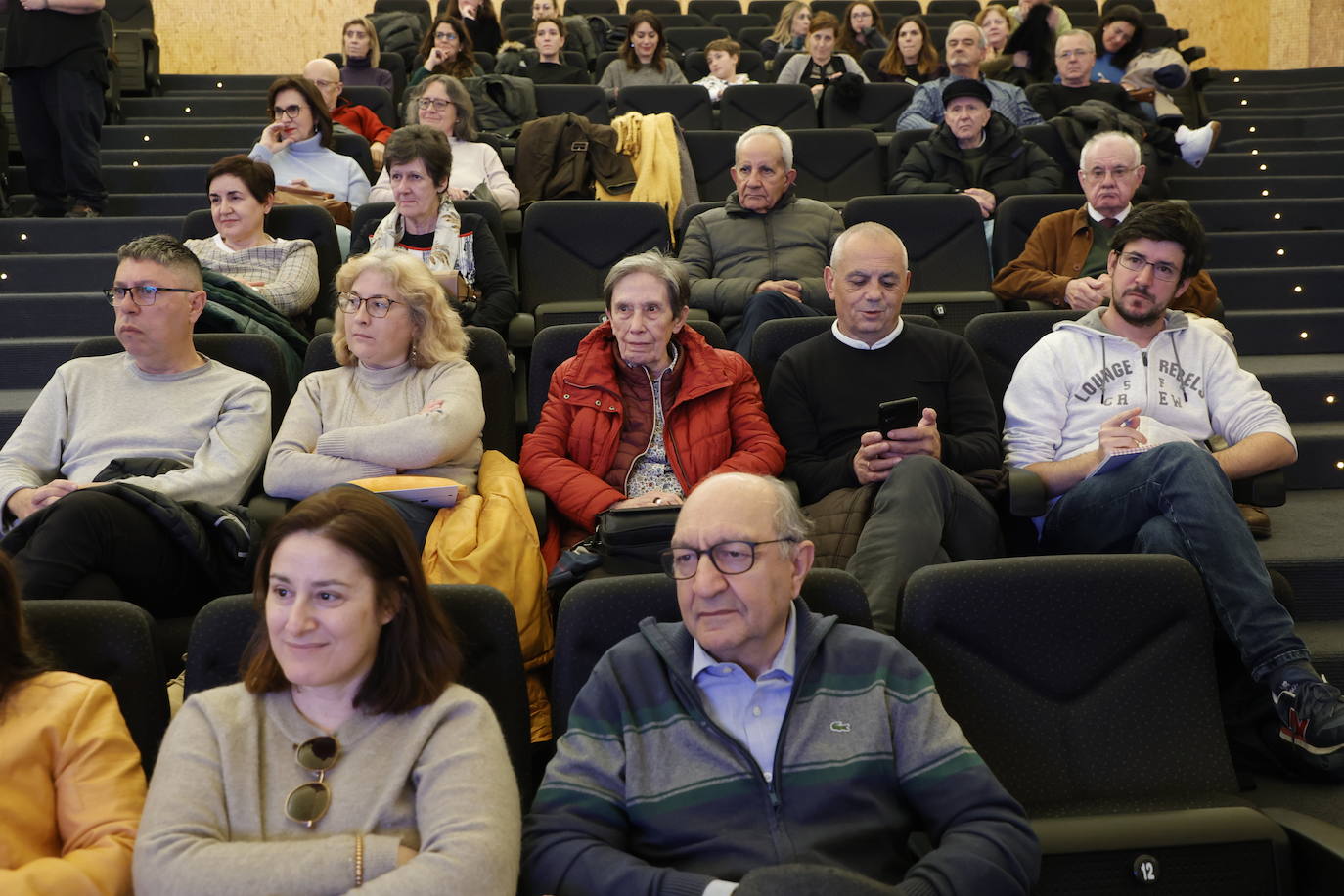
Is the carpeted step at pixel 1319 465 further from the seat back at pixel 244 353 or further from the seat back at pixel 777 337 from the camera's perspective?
the seat back at pixel 244 353

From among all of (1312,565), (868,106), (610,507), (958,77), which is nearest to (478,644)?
(610,507)

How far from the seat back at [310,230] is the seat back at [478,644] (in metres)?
1.92


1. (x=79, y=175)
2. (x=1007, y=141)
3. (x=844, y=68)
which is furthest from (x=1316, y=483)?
(x=79, y=175)

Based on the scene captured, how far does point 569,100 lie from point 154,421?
11.2 ft

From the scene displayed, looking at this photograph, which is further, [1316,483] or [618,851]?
[1316,483]

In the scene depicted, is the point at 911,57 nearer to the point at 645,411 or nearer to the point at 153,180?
→ the point at 153,180

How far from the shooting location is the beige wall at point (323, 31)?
7820mm

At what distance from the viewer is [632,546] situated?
220 cm

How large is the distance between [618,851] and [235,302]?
196 cm

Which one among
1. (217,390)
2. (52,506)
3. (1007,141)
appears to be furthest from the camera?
(1007,141)

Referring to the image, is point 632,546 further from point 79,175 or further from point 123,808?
point 79,175

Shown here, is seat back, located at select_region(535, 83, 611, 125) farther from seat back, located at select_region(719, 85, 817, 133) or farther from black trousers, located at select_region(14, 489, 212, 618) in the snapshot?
black trousers, located at select_region(14, 489, 212, 618)

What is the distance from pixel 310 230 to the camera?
3494 mm

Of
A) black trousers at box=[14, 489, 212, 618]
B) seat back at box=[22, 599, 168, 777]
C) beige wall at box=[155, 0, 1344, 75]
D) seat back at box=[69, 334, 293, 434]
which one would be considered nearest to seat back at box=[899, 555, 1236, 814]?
seat back at box=[22, 599, 168, 777]
